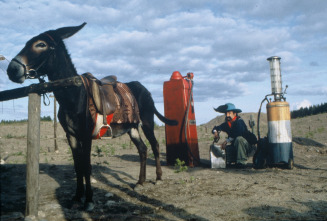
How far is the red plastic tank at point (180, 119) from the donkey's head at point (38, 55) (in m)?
4.17

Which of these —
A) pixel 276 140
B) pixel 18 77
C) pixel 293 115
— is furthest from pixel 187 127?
pixel 293 115

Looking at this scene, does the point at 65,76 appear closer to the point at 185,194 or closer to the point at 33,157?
the point at 33,157

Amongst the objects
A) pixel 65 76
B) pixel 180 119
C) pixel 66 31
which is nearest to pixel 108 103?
pixel 65 76

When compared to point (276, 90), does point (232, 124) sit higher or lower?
lower

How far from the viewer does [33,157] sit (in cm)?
401

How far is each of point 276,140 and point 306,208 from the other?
3534mm

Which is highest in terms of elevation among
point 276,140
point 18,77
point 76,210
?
point 18,77

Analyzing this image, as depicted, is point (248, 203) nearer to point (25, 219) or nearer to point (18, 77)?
point (25, 219)

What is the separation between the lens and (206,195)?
5.05 metres

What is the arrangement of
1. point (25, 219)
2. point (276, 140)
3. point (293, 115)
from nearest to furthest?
point (25, 219), point (276, 140), point (293, 115)

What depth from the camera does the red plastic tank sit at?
8.41 m

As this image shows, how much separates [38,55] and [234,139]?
17.0 ft

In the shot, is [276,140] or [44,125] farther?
[44,125]

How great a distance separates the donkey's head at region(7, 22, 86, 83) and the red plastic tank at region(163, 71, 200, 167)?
4173 millimetres
